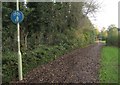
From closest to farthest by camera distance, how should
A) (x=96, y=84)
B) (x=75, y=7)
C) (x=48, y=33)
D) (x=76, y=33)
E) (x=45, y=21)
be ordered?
(x=96, y=84) → (x=45, y=21) → (x=48, y=33) → (x=75, y=7) → (x=76, y=33)

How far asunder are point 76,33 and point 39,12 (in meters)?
14.4

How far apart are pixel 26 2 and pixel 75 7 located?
11569 millimetres

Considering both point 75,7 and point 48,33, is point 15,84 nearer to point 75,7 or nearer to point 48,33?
point 48,33

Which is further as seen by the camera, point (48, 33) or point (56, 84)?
point (48, 33)

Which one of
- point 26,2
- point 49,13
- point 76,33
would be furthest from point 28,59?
point 76,33

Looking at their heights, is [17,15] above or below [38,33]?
above

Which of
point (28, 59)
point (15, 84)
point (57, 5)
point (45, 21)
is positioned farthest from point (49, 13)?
point (15, 84)

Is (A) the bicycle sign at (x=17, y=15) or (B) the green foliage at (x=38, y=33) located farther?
(B) the green foliage at (x=38, y=33)

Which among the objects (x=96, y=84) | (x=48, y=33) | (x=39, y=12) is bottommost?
(x=96, y=84)

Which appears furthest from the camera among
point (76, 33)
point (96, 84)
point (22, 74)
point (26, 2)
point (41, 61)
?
point (76, 33)

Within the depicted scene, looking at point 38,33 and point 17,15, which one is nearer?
point 17,15

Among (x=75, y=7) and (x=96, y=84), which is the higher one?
(x=75, y=7)

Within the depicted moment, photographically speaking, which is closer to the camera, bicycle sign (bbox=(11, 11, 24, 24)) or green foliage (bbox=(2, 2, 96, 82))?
bicycle sign (bbox=(11, 11, 24, 24))

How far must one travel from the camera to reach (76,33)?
33.2 m
